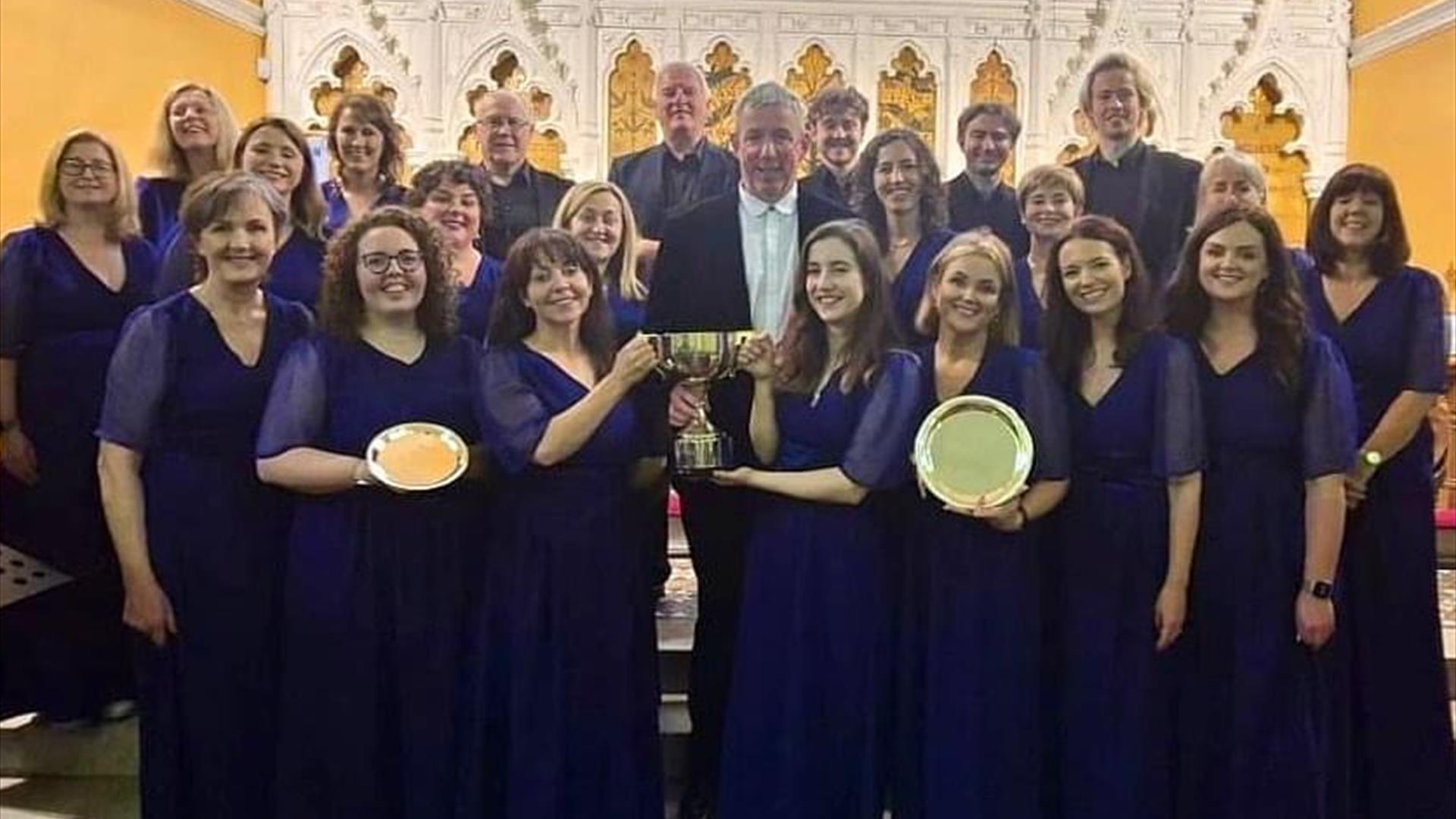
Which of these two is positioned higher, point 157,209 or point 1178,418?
point 157,209

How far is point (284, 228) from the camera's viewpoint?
88.6 inches

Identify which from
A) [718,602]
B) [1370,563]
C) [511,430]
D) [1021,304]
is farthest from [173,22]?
[1370,563]

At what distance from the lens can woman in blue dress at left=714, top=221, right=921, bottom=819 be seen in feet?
7.43

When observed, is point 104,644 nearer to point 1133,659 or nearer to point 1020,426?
point 1020,426

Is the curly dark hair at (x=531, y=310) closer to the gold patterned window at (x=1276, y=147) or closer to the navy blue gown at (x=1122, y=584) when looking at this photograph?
the navy blue gown at (x=1122, y=584)

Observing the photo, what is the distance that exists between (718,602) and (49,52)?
156cm

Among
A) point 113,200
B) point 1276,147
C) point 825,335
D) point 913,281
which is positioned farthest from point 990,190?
point 113,200

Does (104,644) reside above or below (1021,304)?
below

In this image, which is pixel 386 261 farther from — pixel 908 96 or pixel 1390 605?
pixel 1390 605

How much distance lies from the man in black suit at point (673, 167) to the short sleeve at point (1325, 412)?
3.59 ft

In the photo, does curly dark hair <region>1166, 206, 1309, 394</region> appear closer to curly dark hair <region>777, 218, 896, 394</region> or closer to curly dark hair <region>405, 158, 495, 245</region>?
curly dark hair <region>777, 218, 896, 394</region>

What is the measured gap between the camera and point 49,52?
7.36 ft

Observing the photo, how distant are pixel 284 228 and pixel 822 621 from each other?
3.93 ft

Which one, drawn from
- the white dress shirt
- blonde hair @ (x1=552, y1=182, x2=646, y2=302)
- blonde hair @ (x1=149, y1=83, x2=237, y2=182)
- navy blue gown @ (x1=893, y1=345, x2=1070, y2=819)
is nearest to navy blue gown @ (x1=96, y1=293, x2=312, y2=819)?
blonde hair @ (x1=149, y1=83, x2=237, y2=182)
